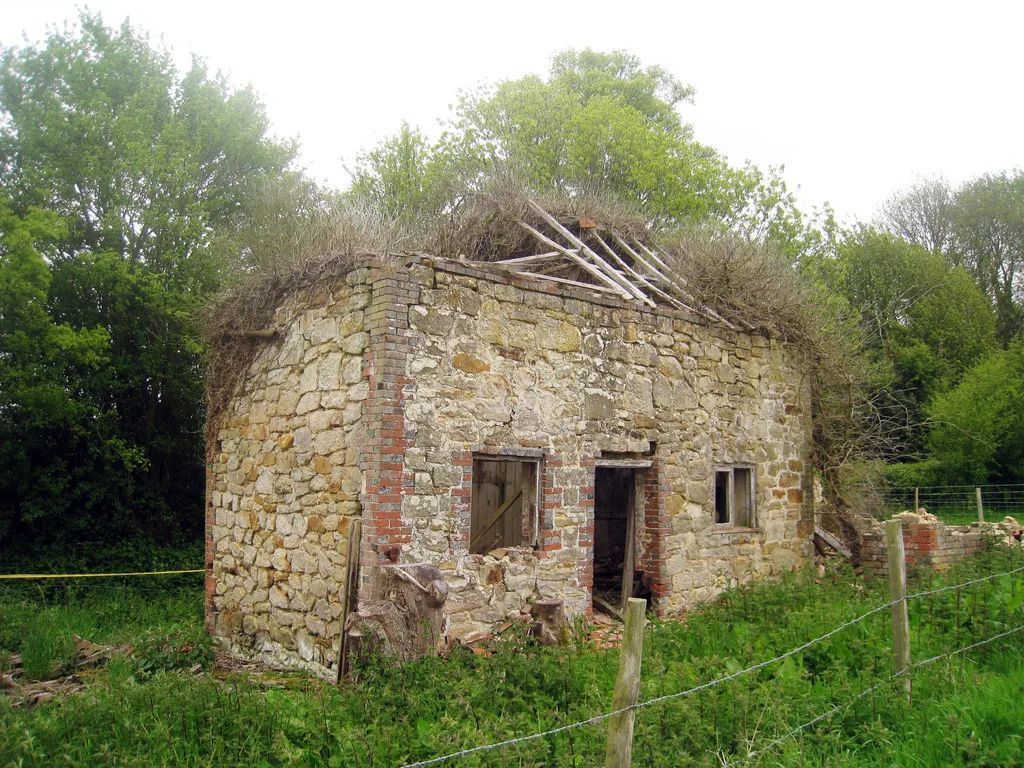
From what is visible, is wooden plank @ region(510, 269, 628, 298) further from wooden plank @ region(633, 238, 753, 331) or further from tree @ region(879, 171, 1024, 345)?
tree @ region(879, 171, 1024, 345)

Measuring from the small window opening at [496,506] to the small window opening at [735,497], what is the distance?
2.53 meters

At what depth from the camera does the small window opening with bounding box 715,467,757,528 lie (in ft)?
32.6

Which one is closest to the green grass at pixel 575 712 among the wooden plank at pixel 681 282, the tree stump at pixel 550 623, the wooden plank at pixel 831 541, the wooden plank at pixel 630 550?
the tree stump at pixel 550 623

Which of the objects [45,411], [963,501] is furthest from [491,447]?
[963,501]

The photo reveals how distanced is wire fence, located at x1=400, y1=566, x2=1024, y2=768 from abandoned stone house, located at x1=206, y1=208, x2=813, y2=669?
96.2 inches

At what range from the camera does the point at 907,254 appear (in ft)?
93.0

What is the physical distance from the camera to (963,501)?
62.2ft

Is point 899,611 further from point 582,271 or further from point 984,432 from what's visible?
point 984,432

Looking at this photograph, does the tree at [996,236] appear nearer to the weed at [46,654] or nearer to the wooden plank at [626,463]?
the wooden plank at [626,463]

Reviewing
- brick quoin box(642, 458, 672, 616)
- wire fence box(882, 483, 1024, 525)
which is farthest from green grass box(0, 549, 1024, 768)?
wire fence box(882, 483, 1024, 525)

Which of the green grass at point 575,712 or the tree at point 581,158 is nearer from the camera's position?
the green grass at point 575,712

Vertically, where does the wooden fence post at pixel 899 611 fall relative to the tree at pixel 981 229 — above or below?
below

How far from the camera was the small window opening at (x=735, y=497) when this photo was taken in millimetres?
9945

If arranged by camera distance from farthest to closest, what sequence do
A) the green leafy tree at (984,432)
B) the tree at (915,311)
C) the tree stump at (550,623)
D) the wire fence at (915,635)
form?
1. the tree at (915,311)
2. the green leafy tree at (984,432)
3. the tree stump at (550,623)
4. the wire fence at (915,635)
